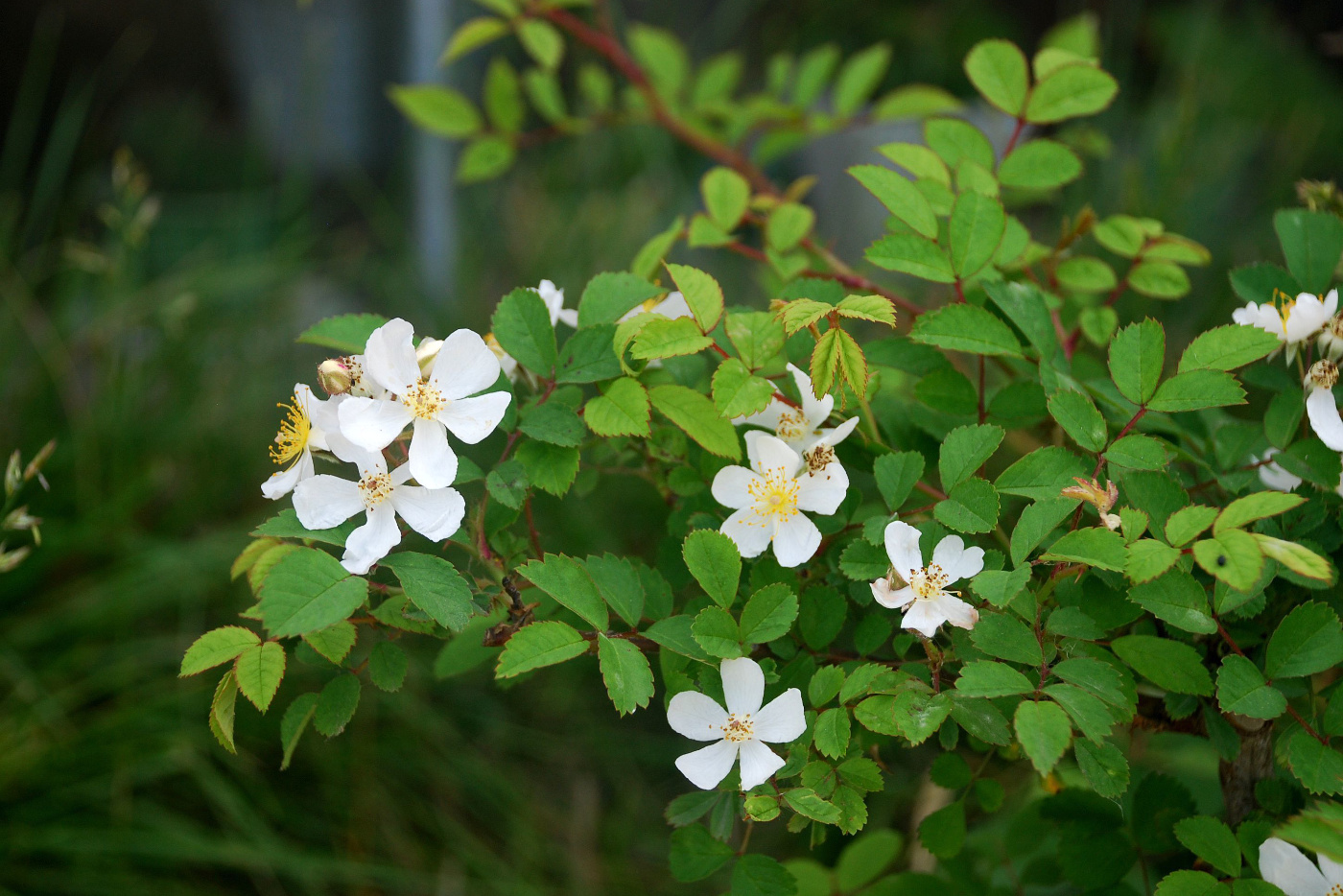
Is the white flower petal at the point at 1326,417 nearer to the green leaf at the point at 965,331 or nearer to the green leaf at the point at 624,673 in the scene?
the green leaf at the point at 965,331

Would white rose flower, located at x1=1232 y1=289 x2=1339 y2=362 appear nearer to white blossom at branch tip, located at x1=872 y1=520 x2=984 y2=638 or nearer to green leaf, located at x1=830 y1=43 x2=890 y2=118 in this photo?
white blossom at branch tip, located at x1=872 y1=520 x2=984 y2=638

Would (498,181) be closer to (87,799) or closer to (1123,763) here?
(87,799)

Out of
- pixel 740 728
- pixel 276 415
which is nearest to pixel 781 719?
pixel 740 728

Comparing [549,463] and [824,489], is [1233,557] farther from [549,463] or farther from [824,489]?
[549,463]

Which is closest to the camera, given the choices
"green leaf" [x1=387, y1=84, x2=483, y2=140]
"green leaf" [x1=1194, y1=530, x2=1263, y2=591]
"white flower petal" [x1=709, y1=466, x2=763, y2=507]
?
"green leaf" [x1=1194, y1=530, x2=1263, y2=591]

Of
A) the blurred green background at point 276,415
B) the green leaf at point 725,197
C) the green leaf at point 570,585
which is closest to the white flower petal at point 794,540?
the green leaf at point 570,585

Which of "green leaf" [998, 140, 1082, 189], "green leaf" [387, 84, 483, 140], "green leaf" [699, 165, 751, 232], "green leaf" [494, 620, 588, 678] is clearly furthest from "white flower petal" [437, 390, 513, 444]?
"green leaf" [387, 84, 483, 140]
